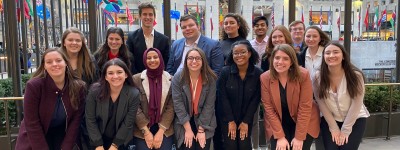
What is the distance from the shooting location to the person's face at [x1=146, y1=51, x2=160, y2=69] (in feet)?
13.0

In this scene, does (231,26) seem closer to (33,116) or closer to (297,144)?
(297,144)

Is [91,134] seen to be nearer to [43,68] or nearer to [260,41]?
[43,68]

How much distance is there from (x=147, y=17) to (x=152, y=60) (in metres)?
0.97

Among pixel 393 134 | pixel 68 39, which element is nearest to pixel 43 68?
pixel 68 39

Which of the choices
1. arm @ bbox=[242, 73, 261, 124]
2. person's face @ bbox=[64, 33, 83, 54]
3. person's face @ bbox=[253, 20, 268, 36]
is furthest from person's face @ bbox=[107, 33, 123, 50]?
person's face @ bbox=[253, 20, 268, 36]

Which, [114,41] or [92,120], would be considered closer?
[92,120]

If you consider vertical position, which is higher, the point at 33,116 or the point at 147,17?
the point at 147,17

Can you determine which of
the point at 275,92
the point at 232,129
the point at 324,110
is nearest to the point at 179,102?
the point at 232,129

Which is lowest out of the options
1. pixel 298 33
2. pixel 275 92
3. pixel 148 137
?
pixel 148 137

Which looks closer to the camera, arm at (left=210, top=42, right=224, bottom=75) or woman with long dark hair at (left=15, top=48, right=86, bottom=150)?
woman with long dark hair at (left=15, top=48, right=86, bottom=150)

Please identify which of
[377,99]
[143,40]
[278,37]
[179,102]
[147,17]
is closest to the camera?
[179,102]

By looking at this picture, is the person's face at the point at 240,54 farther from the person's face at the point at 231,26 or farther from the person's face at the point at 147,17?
the person's face at the point at 147,17

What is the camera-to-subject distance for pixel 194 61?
398 cm

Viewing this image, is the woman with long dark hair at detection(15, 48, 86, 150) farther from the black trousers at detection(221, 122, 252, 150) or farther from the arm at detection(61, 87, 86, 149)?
the black trousers at detection(221, 122, 252, 150)
